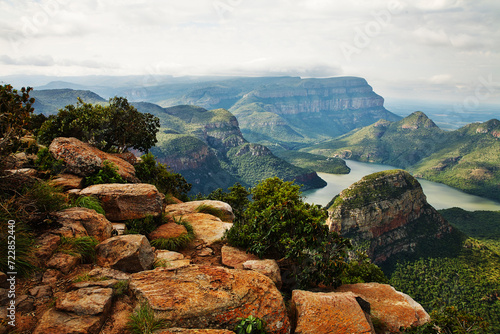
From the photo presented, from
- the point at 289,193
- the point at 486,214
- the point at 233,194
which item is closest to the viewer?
the point at 289,193

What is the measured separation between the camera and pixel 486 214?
119 m

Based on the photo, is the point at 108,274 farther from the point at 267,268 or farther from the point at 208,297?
the point at 267,268

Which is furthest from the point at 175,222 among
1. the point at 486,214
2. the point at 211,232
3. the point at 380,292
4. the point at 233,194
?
the point at 486,214

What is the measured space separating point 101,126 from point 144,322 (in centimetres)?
1600

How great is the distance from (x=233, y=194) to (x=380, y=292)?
20.6 m

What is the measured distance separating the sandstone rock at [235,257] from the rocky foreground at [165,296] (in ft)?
0.12

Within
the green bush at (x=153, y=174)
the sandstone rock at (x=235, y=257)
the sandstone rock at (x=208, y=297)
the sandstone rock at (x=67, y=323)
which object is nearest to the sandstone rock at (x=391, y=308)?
the sandstone rock at (x=235, y=257)

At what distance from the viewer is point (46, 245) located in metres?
7.16

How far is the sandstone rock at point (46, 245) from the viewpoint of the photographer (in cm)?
690

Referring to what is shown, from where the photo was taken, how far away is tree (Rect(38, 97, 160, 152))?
16516 mm

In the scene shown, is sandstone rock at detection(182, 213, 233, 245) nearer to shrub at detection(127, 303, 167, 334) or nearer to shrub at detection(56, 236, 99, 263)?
shrub at detection(56, 236, 99, 263)

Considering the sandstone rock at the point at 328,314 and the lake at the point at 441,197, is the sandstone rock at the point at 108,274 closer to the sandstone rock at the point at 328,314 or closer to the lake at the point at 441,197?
the sandstone rock at the point at 328,314

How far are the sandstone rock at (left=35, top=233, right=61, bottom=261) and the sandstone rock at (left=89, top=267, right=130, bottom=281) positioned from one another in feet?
4.61

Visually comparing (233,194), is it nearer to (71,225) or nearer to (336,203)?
(71,225)
